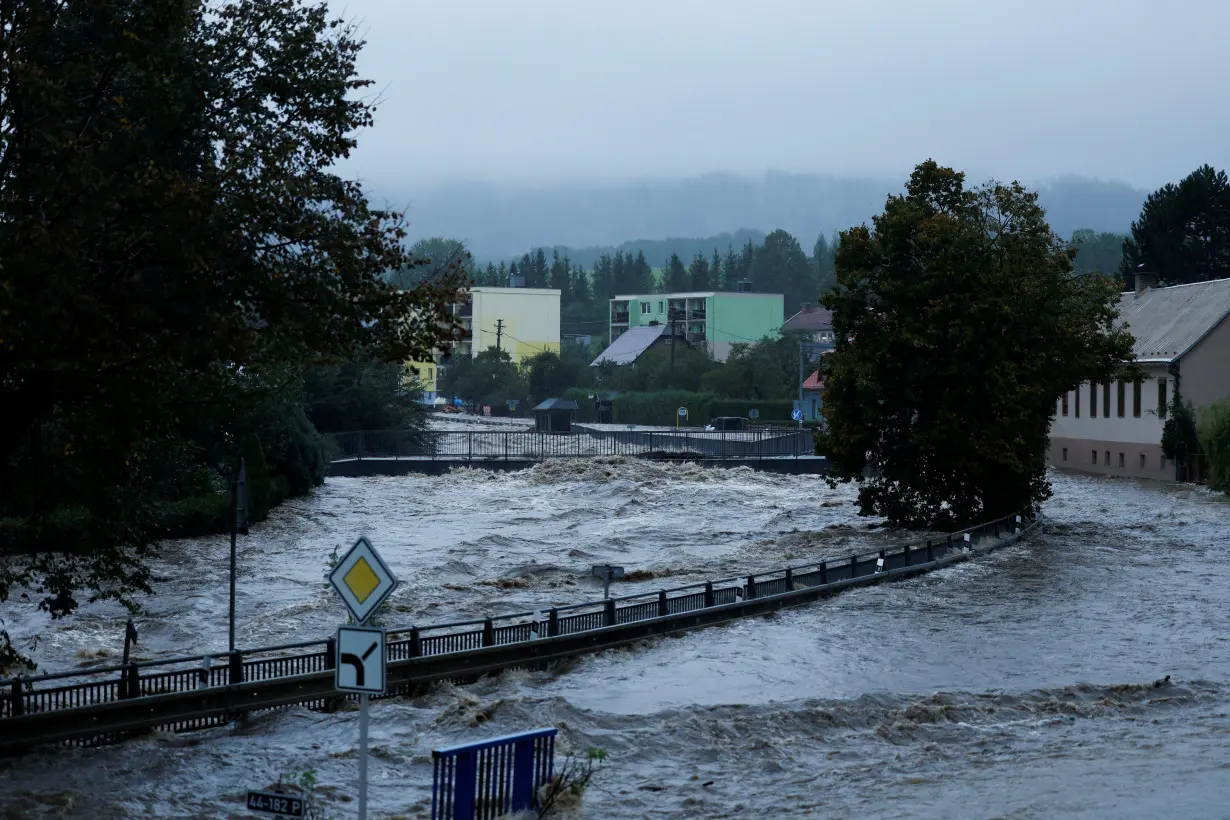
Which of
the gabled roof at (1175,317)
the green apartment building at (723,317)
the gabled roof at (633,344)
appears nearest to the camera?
the gabled roof at (1175,317)

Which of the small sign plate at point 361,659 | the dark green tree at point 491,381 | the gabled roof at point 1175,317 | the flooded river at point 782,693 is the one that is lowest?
the flooded river at point 782,693

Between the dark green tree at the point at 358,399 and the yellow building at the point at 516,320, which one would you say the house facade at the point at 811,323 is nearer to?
the yellow building at the point at 516,320

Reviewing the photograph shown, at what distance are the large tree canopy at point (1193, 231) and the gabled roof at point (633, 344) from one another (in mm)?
51464

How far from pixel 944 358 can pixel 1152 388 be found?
90.3 ft

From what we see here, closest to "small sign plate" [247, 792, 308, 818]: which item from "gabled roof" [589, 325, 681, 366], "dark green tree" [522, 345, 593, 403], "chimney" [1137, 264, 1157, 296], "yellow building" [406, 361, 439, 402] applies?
"yellow building" [406, 361, 439, 402]

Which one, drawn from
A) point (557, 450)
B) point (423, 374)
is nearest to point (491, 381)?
point (423, 374)

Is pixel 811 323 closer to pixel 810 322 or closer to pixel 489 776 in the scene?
pixel 810 322

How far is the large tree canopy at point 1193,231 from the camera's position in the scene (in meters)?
84.3

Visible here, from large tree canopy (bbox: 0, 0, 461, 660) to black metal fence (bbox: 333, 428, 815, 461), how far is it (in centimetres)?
5191

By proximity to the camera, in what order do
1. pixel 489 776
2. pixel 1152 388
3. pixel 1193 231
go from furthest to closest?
pixel 1193 231 → pixel 1152 388 → pixel 489 776

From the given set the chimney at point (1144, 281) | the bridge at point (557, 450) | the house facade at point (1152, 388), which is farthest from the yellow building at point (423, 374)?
the chimney at point (1144, 281)

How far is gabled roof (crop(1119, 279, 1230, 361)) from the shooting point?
6044cm

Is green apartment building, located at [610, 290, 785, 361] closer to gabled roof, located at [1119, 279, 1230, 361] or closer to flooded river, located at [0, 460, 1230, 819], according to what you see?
gabled roof, located at [1119, 279, 1230, 361]

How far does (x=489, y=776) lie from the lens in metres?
12.4
